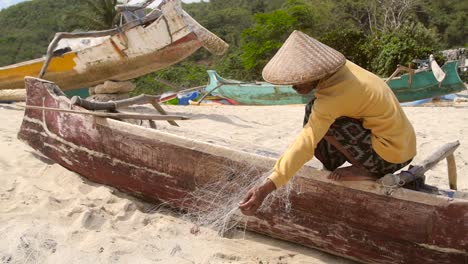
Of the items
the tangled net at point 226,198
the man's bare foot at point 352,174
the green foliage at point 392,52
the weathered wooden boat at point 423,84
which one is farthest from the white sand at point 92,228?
the green foliage at point 392,52

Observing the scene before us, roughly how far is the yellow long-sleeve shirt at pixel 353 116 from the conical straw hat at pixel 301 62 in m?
0.08

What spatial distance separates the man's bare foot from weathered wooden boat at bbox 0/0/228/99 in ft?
13.8

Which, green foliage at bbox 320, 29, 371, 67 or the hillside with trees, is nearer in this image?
the hillside with trees

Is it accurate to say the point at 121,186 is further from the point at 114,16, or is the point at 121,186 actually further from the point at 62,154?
the point at 114,16

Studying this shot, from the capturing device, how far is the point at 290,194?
8.02 ft

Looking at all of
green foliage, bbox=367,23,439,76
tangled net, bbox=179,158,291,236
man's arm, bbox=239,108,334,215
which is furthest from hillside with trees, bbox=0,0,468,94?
man's arm, bbox=239,108,334,215

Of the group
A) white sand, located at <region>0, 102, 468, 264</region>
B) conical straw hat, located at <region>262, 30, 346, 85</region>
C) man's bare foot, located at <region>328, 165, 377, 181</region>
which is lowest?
white sand, located at <region>0, 102, 468, 264</region>

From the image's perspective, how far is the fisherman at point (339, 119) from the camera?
199 centimetres

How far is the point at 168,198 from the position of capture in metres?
2.91

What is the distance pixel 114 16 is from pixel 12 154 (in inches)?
760

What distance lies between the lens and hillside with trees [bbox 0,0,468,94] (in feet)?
47.5

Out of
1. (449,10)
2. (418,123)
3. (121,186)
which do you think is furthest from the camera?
(449,10)

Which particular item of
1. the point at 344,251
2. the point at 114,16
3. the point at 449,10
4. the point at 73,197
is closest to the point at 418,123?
the point at 344,251

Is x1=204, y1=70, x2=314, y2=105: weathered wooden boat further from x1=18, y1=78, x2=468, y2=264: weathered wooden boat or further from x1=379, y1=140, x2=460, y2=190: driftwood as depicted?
x1=379, y1=140, x2=460, y2=190: driftwood
